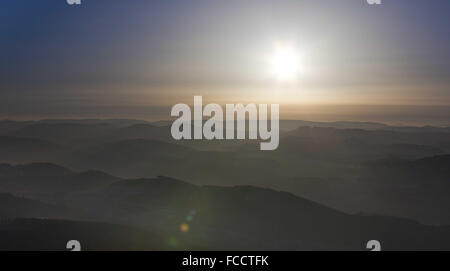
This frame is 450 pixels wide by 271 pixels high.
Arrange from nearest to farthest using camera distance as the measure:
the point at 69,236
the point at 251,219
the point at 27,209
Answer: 1. the point at 69,236
2. the point at 251,219
3. the point at 27,209

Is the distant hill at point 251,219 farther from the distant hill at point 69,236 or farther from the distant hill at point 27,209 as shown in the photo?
the distant hill at point 69,236

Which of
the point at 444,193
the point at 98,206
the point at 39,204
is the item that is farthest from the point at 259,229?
the point at 444,193

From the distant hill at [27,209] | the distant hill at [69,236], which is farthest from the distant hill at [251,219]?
the distant hill at [69,236]

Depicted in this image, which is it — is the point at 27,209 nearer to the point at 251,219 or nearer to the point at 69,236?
the point at 251,219

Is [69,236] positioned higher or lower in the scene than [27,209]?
lower

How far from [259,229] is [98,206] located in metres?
46.3

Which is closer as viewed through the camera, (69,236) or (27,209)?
(69,236)

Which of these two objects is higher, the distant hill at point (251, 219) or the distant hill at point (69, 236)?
the distant hill at point (251, 219)

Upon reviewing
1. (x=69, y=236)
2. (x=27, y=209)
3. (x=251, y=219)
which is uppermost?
(x=27, y=209)

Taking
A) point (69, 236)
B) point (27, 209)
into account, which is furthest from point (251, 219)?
point (27, 209)

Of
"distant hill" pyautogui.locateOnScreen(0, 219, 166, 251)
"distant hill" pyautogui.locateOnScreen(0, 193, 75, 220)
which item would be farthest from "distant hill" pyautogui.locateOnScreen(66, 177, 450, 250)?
"distant hill" pyautogui.locateOnScreen(0, 219, 166, 251)

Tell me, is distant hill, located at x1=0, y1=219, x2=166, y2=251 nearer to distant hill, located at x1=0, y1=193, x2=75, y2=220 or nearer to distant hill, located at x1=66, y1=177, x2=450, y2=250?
distant hill, located at x1=66, y1=177, x2=450, y2=250

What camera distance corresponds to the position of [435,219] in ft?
438
